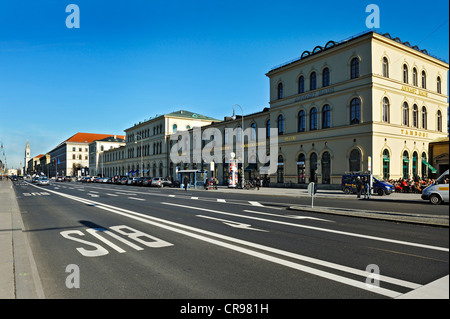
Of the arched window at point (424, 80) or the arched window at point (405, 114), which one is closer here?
the arched window at point (405, 114)

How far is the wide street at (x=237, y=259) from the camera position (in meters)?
4.97

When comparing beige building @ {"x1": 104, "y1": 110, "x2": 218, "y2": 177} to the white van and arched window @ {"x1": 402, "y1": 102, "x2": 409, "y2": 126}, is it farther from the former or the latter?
the white van

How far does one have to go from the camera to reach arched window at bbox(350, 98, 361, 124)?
35281mm

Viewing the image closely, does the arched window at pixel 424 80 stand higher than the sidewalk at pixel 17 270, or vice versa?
the arched window at pixel 424 80

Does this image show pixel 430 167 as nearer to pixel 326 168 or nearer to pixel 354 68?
pixel 326 168

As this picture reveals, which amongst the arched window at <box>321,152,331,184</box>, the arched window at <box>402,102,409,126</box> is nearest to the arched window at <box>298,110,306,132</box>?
the arched window at <box>321,152,331,184</box>

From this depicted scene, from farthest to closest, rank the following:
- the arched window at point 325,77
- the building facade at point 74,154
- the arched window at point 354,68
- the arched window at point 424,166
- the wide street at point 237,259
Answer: the building facade at point 74,154, the arched window at point 325,77, the arched window at point 424,166, the arched window at point 354,68, the wide street at point 237,259

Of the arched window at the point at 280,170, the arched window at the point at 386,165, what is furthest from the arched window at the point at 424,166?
the arched window at the point at 280,170

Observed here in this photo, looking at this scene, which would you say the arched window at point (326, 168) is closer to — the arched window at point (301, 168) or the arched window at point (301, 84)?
the arched window at point (301, 168)

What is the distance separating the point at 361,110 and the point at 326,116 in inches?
185

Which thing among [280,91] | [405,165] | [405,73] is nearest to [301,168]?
[280,91]
